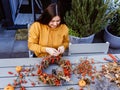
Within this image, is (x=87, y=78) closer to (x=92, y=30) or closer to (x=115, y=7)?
(x=92, y=30)

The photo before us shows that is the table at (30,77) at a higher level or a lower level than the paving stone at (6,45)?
higher

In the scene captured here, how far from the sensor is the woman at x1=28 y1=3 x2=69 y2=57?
1616 millimetres

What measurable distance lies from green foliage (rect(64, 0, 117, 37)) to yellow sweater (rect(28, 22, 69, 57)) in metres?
0.73

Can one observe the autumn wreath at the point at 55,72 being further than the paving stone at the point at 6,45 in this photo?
No

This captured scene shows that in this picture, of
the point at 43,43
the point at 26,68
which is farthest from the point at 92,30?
the point at 26,68

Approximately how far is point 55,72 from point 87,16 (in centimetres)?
128

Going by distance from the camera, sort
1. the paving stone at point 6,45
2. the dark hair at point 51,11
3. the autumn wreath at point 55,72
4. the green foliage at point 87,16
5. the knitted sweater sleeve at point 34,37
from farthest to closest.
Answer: the paving stone at point 6,45, the green foliage at point 87,16, the knitted sweater sleeve at point 34,37, the dark hair at point 51,11, the autumn wreath at point 55,72

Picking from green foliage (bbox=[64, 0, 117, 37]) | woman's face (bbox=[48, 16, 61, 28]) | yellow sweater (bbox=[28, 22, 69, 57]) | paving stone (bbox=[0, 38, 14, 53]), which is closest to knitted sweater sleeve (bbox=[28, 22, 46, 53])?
yellow sweater (bbox=[28, 22, 69, 57])

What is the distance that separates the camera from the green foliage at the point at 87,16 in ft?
8.06

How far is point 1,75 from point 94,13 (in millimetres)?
1542

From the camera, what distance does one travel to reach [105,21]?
259cm

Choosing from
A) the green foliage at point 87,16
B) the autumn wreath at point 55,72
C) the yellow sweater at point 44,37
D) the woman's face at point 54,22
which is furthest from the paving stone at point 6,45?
the autumn wreath at point 55,72

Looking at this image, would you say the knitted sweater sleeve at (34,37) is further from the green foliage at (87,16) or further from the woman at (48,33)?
the green foliage at (87,16)

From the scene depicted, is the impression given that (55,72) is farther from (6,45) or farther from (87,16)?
(6,45)
